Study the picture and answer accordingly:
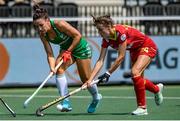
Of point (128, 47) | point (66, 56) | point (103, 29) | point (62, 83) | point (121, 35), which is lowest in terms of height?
point (62, 83)

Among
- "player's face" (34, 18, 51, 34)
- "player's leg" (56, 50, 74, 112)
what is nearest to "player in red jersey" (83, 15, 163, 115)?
"player's leg" (56, 50, 74, 112)

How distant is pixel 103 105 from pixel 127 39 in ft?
8.39

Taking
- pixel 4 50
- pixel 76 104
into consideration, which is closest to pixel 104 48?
pixel 76 104

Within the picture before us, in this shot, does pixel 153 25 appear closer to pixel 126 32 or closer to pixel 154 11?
pixel 154 11

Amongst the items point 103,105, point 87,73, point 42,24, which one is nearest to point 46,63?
point 103,105

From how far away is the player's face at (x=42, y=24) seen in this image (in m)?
13.6

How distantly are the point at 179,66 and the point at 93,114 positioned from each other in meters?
7.49

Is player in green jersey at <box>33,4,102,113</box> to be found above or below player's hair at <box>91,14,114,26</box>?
below

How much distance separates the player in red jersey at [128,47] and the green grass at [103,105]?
0.44m

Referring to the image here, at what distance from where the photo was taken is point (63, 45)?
14.4 metres

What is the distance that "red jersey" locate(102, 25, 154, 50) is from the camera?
44.6 feet

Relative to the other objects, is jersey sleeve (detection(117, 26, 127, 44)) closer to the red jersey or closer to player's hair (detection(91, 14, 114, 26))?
the red jersey

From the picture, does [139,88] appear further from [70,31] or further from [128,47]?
[70,31]

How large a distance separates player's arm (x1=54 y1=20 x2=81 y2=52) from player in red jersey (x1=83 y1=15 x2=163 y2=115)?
46 centimetres
